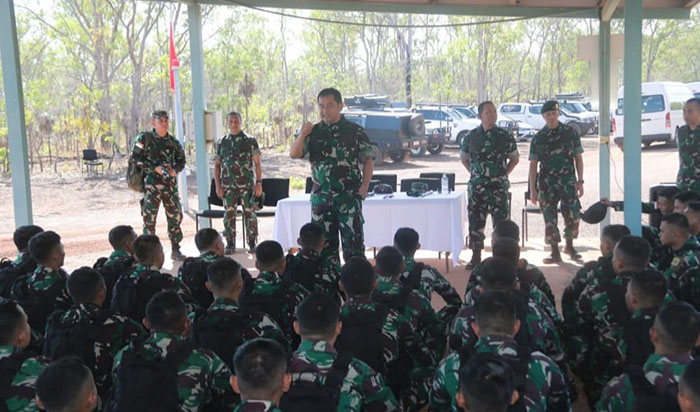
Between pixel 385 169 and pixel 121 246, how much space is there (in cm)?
1550

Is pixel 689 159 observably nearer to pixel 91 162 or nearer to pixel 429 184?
pixel 429 184

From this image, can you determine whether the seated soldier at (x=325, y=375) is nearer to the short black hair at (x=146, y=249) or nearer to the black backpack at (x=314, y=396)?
the black backpack at (x=314, y=396)

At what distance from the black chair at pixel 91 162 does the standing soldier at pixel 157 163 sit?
1110 cm

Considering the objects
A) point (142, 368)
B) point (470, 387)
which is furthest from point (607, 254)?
point (142, 368)

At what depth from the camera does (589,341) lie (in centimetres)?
388

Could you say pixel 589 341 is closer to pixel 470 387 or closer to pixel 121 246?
pixel 470 387

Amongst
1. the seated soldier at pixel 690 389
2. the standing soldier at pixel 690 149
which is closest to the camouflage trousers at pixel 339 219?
the seated soldier at pixel 690 389

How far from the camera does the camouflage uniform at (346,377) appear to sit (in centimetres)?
258

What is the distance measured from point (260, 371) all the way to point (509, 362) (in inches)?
35.0

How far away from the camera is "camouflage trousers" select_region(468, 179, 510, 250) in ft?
22.6

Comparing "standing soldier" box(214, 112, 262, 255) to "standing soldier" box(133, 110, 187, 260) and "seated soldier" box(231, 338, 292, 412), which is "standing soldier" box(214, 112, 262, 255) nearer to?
"standing soldier" box(133, 110, 187, 260)

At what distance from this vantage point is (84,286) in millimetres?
3363

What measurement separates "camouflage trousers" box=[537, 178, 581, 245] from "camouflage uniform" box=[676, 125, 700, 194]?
40.3 inches

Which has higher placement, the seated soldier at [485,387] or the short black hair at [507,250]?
the short black hair at [507,250]
